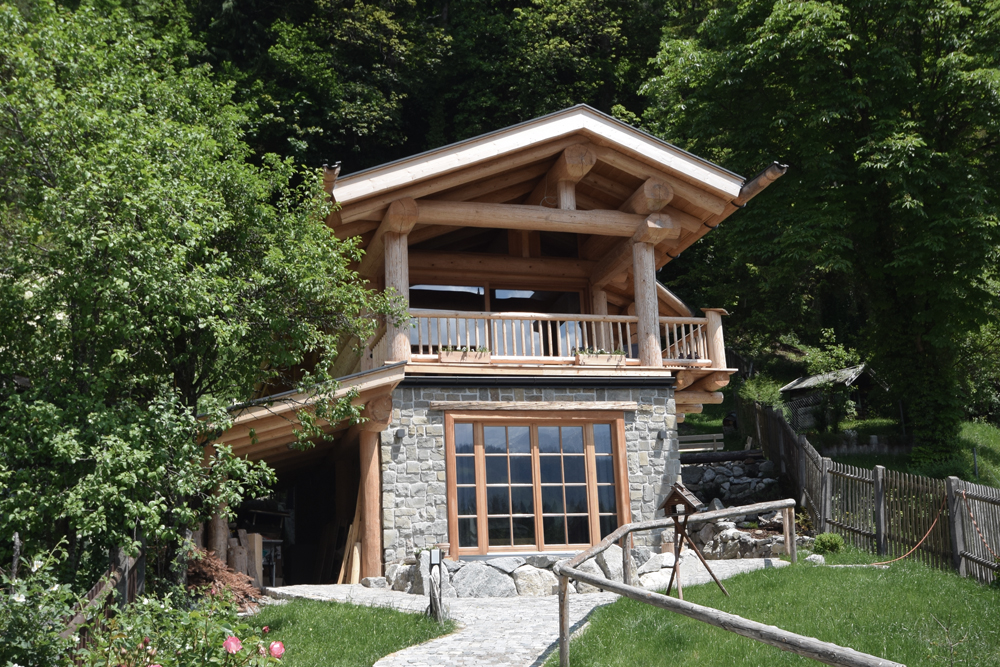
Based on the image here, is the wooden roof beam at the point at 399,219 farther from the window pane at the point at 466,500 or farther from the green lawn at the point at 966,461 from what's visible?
the green lawn at the point at 966,461

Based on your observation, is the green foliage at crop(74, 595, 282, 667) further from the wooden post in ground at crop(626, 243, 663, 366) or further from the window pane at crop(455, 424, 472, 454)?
the wooden post in ground at crop(626, 243, 663, 366)

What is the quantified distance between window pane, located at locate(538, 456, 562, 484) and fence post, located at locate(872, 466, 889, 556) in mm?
4662

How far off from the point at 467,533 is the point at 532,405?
7.31 feet

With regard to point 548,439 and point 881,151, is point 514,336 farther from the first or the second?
point 881,151

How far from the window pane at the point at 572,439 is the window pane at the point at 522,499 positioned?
2.96 feet

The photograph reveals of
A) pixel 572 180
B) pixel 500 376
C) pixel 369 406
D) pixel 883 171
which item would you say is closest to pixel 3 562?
pixel 369 406

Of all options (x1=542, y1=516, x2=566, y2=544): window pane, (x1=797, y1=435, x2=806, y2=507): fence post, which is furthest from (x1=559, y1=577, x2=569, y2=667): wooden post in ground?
(x1=797, y1=435, x2=806, y2=507): fence post

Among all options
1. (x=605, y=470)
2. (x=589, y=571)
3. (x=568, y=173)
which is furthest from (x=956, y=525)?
(x=568, y=173)

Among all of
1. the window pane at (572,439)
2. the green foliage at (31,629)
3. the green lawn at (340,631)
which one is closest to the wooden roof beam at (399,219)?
the window pane at (572,439)

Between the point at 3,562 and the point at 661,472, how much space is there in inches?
371

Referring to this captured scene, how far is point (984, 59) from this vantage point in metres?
19.4

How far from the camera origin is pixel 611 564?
12.4 metres

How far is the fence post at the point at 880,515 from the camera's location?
12008 millimetres

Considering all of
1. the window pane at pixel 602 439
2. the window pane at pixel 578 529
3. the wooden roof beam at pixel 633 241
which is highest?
the wooden roof beam at pixel 633 241
